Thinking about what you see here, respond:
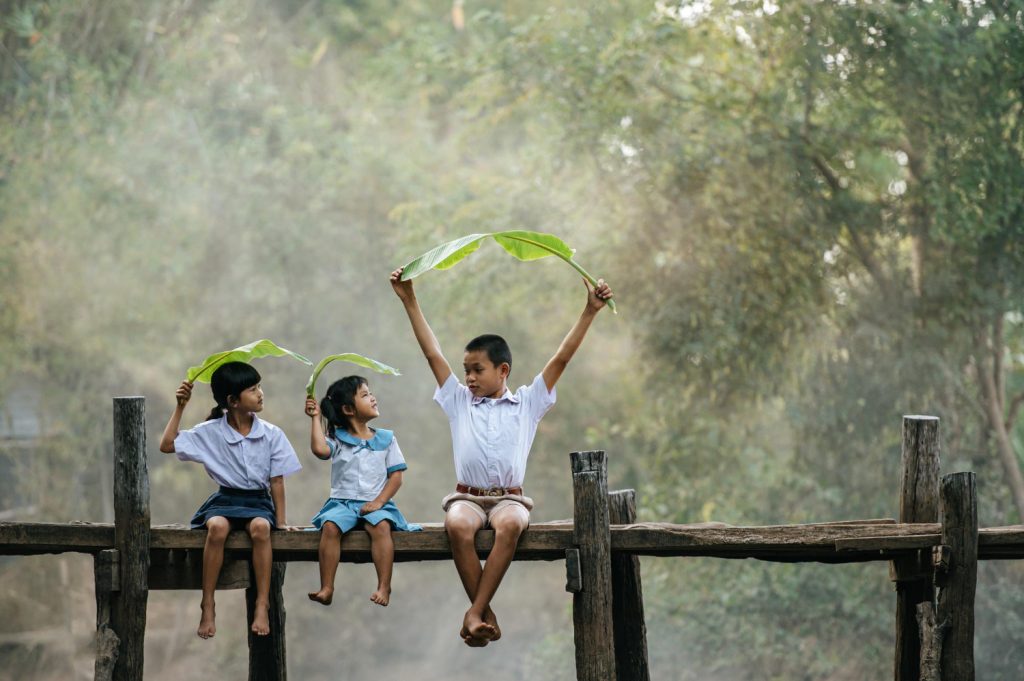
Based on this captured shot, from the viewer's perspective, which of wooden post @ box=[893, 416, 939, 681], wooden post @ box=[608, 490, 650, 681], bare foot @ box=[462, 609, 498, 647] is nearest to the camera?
bare foot @ box=[462, 609, 498, 647]

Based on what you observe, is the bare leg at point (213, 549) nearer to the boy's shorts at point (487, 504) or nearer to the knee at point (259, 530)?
the knee at point (259, 530)

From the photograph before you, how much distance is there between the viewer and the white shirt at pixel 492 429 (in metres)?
4.62

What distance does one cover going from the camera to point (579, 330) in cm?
455

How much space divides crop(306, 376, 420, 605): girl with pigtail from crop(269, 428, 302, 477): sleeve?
156 millimetres

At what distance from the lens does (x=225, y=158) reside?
14141 mm

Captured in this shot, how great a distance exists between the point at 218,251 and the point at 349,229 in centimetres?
159

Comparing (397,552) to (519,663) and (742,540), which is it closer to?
(742,540)

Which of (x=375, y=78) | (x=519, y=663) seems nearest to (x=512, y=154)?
(x=375, y=78)

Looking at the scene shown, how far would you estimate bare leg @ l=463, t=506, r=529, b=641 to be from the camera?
4238mm

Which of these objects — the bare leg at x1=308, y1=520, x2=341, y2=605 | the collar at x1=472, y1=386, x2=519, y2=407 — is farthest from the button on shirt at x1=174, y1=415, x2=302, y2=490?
the collar at x1=472, y1=386, x2=519, y2=407

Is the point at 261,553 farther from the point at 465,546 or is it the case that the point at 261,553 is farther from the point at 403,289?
the point at 403,289

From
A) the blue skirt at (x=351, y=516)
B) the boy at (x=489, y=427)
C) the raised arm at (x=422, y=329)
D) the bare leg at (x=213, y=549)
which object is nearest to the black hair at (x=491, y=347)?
the boy at (x=489, y=427)

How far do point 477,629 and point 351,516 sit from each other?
73 cm

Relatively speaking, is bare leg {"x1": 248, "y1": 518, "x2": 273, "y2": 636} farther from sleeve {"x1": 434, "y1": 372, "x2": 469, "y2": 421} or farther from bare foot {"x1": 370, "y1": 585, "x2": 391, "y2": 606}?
sleeve {"x1": 434, "y1": 372, "x2": 469, "y2": 421}
